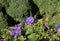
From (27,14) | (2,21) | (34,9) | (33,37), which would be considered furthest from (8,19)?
(33,37)

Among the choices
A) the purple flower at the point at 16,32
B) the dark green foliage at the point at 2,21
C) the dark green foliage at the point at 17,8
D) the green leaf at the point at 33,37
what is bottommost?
the green leaf at the point at 33,37

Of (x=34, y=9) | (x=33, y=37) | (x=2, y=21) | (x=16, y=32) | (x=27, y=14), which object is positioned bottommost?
(x=33, y=37)

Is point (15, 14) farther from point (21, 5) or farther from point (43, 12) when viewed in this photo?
point (43, 12)

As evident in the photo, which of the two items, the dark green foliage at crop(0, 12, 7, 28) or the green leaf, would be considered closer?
the green leaf

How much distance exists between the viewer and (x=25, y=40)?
3238 mm

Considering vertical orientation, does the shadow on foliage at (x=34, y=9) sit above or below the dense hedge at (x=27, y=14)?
above

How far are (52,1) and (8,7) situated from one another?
0.87m

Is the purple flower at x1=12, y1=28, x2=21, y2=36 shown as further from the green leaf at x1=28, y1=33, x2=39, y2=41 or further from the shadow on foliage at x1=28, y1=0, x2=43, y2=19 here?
the shadow on foliage at x1=28, y1=0, x2=43, y2=19

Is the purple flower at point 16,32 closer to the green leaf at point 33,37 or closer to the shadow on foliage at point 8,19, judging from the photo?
the green leaf at point 33,37

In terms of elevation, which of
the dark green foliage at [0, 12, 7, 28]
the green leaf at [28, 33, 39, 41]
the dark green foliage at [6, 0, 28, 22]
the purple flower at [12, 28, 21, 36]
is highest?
the dark green foliage at [6, 0, 28, 22]

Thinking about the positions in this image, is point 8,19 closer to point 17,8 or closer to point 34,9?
point 17,8

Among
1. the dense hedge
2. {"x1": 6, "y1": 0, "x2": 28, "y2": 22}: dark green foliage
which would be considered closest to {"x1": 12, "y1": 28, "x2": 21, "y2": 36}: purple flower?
the dense hedge

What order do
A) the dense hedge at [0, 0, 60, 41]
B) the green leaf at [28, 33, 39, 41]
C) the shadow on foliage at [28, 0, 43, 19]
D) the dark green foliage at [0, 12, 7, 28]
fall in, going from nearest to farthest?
the green leaf at [28, 33, 39, 41] < the dense hedge at [0, 0, 60, 41] < the dark green foliage at [0, 12, 7, 28] < the shadow on foliage at [28, 0, 43, 19]

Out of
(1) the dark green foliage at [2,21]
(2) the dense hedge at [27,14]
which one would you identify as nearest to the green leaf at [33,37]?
(2) the dense hedge at [27,14]
